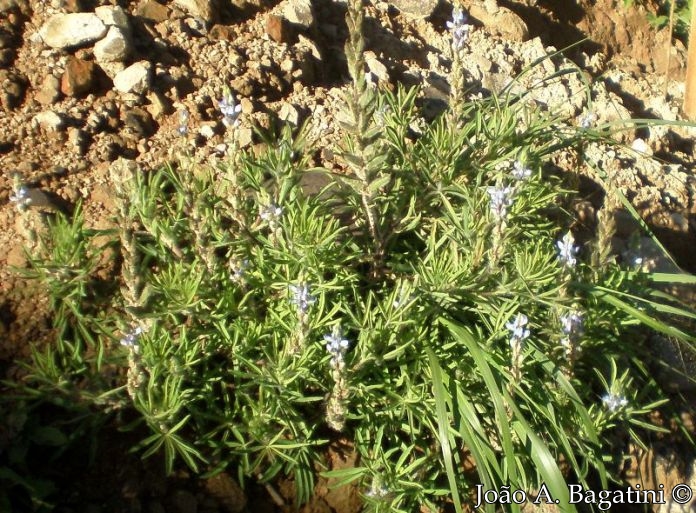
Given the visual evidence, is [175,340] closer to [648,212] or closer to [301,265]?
[301,265]

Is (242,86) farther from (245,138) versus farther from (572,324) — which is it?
(572,324)

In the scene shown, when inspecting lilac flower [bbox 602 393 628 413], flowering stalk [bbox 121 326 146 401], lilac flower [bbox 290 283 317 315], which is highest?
lilac flower [bbox 290 283 317 315]

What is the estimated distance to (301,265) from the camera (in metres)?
3.15

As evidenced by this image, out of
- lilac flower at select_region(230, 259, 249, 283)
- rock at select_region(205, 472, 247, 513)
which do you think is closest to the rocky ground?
rock at select_region(205, 472, 247, 513)

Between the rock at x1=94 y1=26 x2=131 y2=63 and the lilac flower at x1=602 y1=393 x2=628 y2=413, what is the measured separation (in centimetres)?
280

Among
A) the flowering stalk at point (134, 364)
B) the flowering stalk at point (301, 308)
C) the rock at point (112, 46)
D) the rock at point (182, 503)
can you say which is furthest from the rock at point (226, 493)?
the rock at point (112, 46)

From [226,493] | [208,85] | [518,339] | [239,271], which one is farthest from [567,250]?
[208,85]

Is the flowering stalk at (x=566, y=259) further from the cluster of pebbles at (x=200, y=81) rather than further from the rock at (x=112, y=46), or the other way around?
the rock at (x=112, y=46)

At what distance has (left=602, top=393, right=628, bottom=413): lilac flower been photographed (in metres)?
3.23

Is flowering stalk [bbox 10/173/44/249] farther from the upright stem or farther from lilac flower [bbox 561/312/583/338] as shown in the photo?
the upright stem

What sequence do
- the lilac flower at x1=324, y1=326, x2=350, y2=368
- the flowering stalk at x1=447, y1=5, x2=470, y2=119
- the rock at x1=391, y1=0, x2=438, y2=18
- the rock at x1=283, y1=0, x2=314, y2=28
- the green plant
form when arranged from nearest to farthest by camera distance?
1. the lilac flower at x1=324, y1=326, x2=350, y2=368
2. the flowering stalk at x1=447, y1=5, x2=470, y2=119
3. the rock at x1=283, y1=0, x2=314, y2=28
4. the rock at x1=391, y1=0, x2=438, y2=18
5. the green plant

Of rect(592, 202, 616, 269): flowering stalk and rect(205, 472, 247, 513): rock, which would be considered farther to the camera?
rect(592, 202, 616, 269): flowering stalk

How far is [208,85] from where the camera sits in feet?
13.5

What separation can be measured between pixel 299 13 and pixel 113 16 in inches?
42.3
